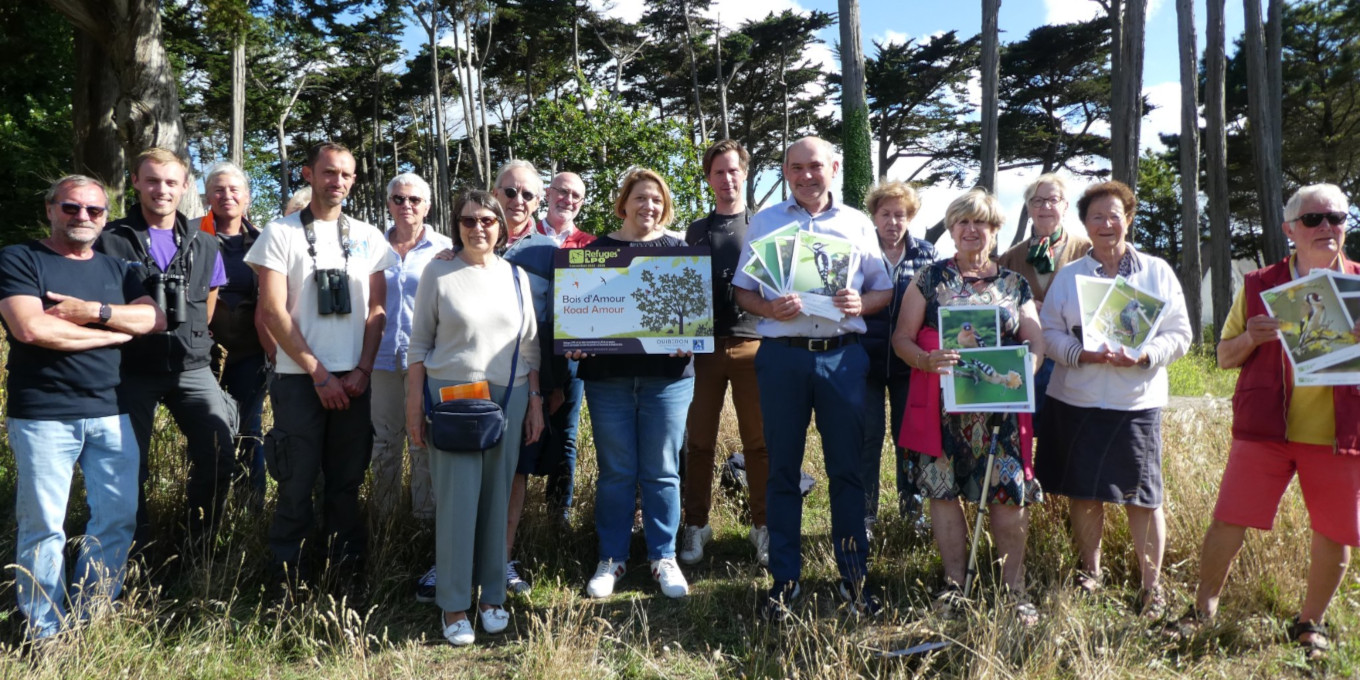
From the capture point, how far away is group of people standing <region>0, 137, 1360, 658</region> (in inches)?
149

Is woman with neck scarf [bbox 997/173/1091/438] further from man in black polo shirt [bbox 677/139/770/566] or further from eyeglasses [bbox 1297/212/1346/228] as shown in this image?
man in black polo shirt [bbox 677/139/770/566]

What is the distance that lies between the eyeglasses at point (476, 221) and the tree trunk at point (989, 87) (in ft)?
48.7

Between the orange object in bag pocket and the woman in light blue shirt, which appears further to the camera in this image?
the woman in light blue shirt

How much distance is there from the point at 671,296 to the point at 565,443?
132cm

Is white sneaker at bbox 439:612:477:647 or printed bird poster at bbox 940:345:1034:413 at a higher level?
printed bird poster at bbox 940:345:1034:413

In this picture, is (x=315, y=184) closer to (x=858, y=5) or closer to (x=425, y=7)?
(x=858, y=5)

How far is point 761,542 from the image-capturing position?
16.6 ft

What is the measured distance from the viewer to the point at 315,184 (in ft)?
14.4

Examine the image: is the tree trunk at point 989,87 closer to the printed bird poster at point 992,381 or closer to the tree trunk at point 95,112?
the printed bird poster at point 992,381

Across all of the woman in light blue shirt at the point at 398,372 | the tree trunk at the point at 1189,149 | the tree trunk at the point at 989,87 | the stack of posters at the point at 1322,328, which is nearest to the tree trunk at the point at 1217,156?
the tree trunk at the point at 1189,149

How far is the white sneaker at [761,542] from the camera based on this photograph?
496 centimetres

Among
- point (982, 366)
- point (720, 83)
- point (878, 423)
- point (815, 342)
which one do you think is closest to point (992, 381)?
point (982, 366)

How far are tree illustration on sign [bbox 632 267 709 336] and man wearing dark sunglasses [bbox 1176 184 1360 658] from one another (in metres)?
2.58

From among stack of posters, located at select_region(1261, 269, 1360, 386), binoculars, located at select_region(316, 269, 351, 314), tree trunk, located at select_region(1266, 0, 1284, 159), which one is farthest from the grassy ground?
tree trunk, located at select_region(1266, 0, 1284, 159)
